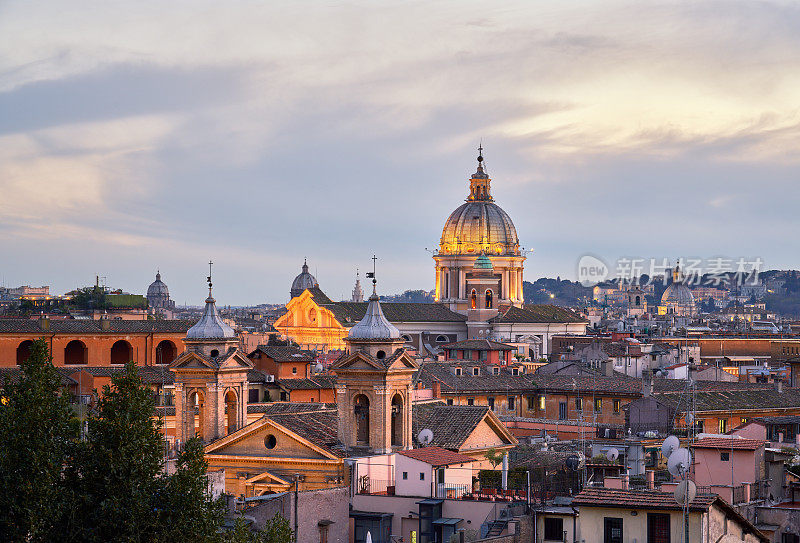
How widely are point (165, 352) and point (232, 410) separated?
36.7 metres

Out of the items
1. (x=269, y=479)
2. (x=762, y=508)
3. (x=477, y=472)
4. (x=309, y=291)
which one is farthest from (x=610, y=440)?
(x=309, y=291)

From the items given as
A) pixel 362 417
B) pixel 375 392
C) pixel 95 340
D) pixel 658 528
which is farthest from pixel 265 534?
pixel 95 340

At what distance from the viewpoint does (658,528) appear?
26.3 metres

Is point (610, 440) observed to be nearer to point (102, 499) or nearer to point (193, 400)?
point (193, 400)

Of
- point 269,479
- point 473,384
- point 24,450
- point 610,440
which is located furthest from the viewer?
point 473,384

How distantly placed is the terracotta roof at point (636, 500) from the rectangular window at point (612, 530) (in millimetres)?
278

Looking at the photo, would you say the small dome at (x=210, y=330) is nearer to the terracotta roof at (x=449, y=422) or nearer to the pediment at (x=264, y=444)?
the pediment at (x=264, y=444)

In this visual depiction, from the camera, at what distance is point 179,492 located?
23.8 metres

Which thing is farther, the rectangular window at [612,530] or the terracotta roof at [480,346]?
the terracotta roof at [480,346]

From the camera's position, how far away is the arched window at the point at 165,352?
3002 inches

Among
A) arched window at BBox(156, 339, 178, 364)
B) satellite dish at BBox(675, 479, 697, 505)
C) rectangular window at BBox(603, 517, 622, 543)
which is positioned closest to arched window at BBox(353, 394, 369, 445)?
rectangular window at BBox(603, 517, 622, 543)

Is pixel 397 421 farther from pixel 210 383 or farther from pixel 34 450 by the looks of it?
pixel 34 450

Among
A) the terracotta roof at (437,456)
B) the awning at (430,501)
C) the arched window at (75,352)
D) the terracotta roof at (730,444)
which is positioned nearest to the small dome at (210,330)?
the terracotta roof at (437,456)

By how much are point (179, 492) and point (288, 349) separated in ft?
160
